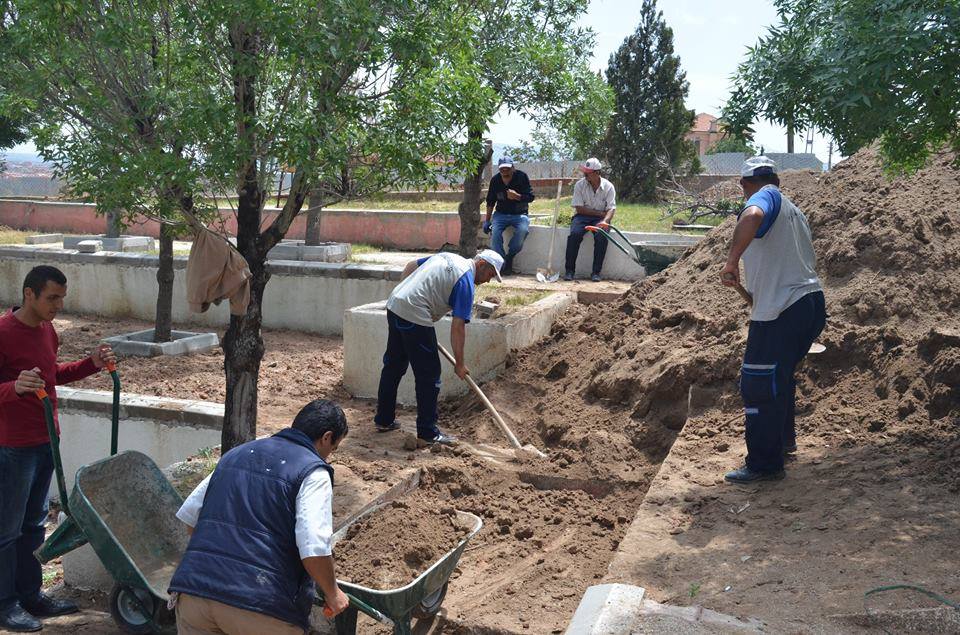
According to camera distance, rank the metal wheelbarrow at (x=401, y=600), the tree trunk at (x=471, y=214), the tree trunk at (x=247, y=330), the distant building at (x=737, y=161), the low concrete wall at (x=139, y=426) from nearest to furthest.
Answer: the metal wheelbarrow at (x=401, y=600) → the tree trunk at (x=247, y=330) → the low concrete wall at (x=139, y=426) → the tree trunk at (x=471, y=214) → the distant building at (x=737, y=161)

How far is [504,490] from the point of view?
20.2 feet

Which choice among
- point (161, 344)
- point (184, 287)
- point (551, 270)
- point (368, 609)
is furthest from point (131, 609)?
point (551, 270)

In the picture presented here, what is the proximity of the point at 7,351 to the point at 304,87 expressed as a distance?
2.20 metres

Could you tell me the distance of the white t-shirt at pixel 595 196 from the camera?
12.0 metres

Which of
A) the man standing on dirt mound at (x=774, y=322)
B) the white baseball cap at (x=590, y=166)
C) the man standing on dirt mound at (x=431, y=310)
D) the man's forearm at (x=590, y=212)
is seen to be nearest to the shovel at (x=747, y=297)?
the man standing on dirt mound at (x=774, y=322)

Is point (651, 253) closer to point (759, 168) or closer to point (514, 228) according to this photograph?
point (514, 228)

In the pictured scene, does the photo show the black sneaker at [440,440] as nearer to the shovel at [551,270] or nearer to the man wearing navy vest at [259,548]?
the man wearing navy vest at [259,548]

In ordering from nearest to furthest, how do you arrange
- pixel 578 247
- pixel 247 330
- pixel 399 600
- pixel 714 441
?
pixel 399 600, pixel 247 330, pixel 714 441, pixel 578 247

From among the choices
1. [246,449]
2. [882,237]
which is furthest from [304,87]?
[882,237]

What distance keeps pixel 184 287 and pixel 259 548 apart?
918 centimetres

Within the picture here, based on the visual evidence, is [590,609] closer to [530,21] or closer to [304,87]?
[304,87]

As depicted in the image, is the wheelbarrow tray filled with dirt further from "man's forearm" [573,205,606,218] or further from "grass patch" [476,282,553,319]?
"man's forearm" [573,205,606,218]

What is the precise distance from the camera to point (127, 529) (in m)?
5.00

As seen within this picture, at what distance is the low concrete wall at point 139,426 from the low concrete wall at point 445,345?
181 centimetres
